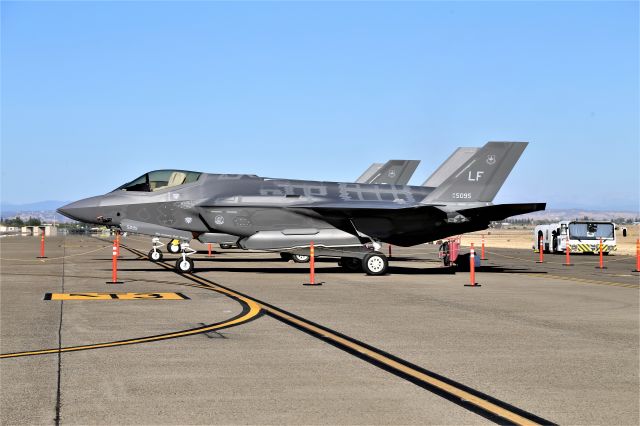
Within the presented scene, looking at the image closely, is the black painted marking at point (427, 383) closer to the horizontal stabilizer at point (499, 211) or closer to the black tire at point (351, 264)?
the horizontal stabilizer at point (499, 211)

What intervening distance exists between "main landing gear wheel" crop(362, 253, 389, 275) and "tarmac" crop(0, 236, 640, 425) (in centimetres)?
569

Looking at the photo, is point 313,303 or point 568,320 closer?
point 568,320

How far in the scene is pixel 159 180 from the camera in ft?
84.5

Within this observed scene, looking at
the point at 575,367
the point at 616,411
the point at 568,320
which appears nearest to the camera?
the point at 616,411

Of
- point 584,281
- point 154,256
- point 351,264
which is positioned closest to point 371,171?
point 154,256

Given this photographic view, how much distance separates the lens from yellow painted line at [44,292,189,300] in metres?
16.2

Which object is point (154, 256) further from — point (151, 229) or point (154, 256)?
point (151, 229)

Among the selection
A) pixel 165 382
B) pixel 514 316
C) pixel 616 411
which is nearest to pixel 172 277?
pixel 514 316

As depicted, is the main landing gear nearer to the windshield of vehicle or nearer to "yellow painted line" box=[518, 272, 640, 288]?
"yellow painted line" box=[518, 272, 640, 288]

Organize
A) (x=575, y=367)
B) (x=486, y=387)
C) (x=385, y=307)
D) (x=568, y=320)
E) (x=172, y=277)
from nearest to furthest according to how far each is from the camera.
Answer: (x=486, y=387) < (x=575, y=367) < (x=568, y=320) < (x=385, y=307) < (x=172, y=277)

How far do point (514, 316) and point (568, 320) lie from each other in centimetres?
91

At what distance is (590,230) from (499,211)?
23.8m

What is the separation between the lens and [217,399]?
710 cm

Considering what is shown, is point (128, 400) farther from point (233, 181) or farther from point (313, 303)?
point (233, 181)
